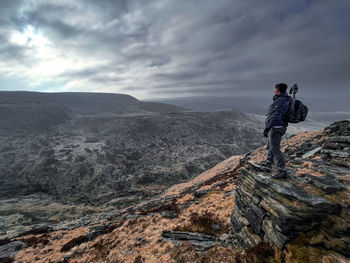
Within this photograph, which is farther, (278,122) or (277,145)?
(277,145)

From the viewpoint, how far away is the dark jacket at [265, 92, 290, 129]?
6379 millimetres

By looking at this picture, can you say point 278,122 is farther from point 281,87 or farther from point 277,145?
point 281,87

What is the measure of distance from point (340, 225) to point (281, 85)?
5.49 meters

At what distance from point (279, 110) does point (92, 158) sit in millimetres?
60882

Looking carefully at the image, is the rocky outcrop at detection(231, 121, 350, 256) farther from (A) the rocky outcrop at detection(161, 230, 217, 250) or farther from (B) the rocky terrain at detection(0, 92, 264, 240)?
(B) the rocky terrain at detection(0, 92, 264, 240)

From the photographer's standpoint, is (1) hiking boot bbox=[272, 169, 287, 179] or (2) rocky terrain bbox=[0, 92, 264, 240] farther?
(2) rocky terrain bbox=[0, 92, 264, 240]

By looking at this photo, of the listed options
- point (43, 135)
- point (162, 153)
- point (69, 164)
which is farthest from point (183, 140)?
point (43, 135)

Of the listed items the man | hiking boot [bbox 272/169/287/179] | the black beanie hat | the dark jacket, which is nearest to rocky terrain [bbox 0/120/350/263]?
hiking boot [bbox 272/169/287/179]

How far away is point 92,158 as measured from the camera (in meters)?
55.2

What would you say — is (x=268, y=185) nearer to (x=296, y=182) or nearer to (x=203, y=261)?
(x=296, y=182)

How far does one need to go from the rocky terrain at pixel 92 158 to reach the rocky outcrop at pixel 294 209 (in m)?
30.5

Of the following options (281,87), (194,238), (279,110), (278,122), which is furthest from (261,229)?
(281,87)

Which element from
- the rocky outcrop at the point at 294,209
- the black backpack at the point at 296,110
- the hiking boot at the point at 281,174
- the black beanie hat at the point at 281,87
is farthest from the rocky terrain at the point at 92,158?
the black beanie hat at the point at 281,87

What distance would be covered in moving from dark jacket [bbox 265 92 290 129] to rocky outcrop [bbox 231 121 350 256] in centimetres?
252
